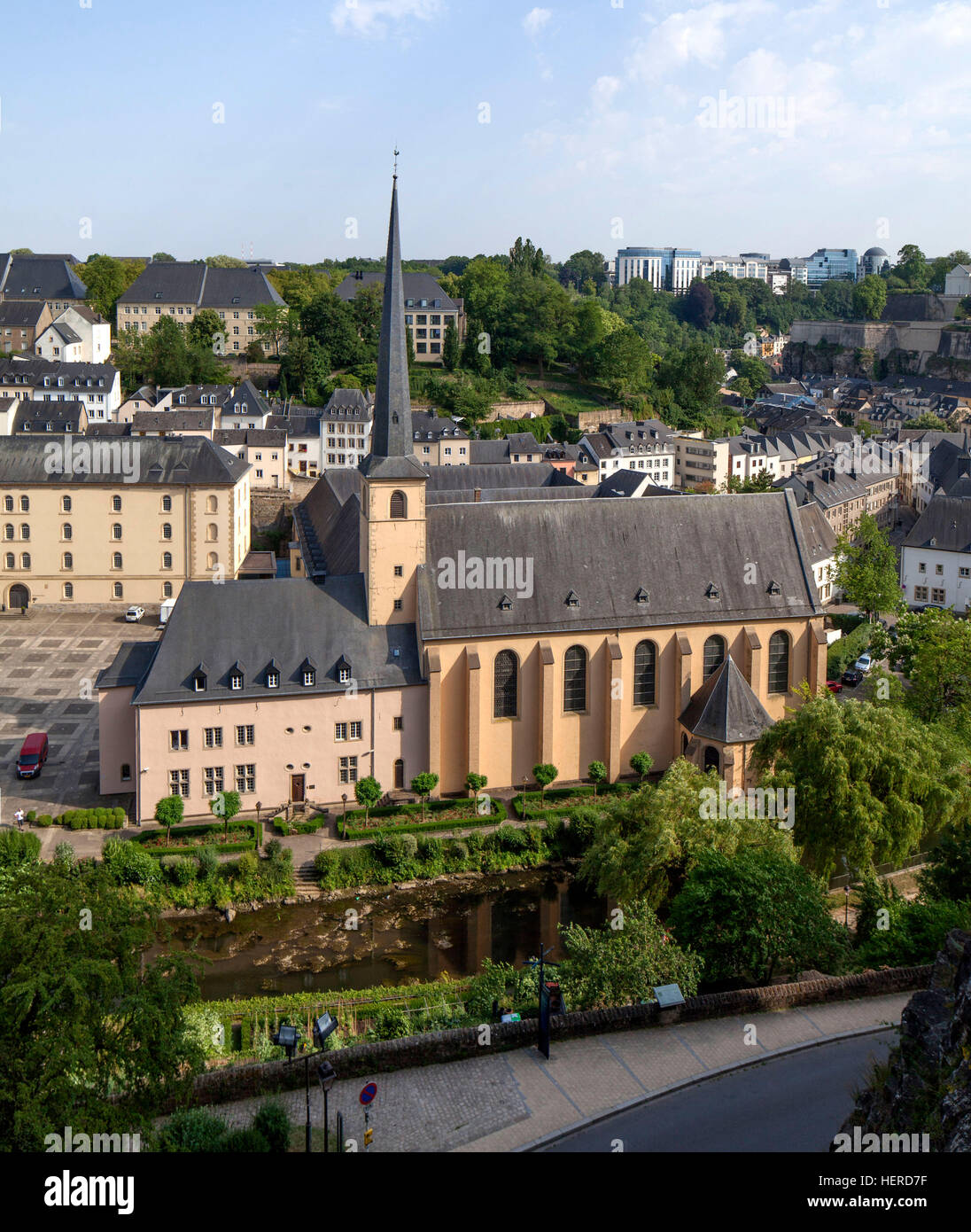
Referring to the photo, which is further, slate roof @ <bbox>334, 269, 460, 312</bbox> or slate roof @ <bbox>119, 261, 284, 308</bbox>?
slate roof @ <bbox>334, 269, 460, 312</bbox>

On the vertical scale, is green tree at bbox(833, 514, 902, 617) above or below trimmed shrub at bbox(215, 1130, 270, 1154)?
above

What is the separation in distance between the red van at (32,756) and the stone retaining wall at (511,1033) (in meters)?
26.2

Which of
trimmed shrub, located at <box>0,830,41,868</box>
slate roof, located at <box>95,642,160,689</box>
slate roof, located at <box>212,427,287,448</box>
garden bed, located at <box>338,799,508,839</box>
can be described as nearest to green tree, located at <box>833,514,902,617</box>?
garden bed, located at <box>338,799,508,839</box>

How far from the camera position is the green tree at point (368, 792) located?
48406 millimetres

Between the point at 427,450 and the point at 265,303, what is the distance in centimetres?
4108

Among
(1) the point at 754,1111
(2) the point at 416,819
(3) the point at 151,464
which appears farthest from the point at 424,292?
Result: (1) the point at 754,1111

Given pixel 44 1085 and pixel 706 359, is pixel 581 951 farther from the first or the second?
pixel 706 359

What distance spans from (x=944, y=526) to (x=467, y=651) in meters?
49.3

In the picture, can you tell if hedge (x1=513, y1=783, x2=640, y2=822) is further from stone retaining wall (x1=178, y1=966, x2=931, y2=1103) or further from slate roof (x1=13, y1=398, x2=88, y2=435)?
slate roof (x1=13, y1=398, x2=88, y2=435)

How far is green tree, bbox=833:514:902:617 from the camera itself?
253 ft

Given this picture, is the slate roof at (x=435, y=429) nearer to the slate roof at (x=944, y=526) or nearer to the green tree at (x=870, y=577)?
the green tree at (x=870, y=577)

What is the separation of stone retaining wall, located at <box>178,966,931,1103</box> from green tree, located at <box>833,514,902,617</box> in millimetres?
48292
